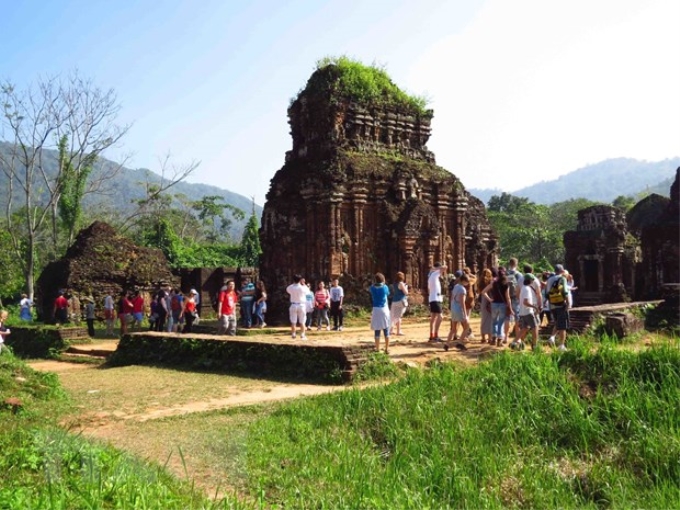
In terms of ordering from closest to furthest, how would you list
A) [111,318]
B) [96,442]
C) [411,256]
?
[96,442]
[111,318]
[411,256]

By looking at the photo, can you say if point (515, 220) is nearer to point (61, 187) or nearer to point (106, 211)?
point (106, 211)

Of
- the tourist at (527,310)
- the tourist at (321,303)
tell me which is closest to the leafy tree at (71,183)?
the tourist at (321,303)

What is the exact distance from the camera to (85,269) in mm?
19016

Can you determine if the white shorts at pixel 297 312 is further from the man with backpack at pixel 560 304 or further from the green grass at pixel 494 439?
the green grass at pixel 494 439

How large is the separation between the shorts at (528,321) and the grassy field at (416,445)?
1.72m

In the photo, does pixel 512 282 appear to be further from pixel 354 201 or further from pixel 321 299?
pixel 354 201

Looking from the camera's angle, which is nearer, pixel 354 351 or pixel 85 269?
pixel 354 351

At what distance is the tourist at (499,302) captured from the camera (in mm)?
10477

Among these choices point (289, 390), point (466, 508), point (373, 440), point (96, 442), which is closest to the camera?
point (466, 508)

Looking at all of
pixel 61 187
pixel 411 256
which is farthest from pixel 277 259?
pixel 61 187

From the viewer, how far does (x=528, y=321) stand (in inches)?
385

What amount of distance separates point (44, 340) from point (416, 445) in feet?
38.1

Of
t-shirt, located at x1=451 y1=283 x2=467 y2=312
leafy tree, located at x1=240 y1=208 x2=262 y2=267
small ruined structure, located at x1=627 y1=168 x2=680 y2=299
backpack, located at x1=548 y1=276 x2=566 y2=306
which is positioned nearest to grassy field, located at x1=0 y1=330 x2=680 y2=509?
backpack, located at x1=548 y1=276 x2=566 y2=306

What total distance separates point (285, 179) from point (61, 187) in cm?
1632
